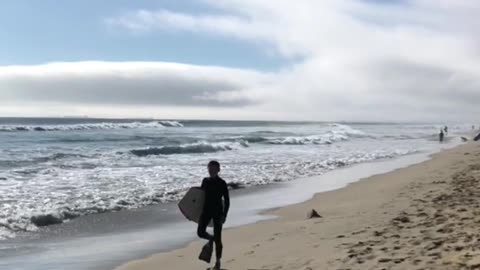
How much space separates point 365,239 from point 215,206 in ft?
6.81

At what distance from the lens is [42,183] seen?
57.5 feet

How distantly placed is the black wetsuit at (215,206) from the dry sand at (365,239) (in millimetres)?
442

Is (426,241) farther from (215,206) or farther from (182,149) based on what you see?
(182,149)

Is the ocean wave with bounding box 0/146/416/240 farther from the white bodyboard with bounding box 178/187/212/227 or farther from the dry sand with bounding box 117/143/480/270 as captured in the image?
the white bodyboard with bounding box 178/187/212/227

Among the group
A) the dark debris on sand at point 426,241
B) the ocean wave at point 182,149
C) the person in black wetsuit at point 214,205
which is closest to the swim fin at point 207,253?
the person in black wetsuit at point 214,205

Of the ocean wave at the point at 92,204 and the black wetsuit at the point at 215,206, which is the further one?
the ocean wave at the point at 92,204

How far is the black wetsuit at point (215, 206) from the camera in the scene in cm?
745

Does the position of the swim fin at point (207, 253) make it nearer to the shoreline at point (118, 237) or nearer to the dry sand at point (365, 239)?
the dry sand at point (365, 239)

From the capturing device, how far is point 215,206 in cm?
747

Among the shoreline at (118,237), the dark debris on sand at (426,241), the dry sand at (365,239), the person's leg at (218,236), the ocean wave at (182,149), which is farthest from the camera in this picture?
the ocean wave at (182,149)

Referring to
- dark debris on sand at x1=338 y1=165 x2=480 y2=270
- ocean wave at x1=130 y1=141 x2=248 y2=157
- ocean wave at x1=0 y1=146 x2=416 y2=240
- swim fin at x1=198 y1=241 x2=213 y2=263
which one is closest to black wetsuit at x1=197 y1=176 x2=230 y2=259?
swim fin at x1=198 y1=241 x2=213 y2=263

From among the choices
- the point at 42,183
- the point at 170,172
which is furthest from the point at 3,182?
the point at 170,172

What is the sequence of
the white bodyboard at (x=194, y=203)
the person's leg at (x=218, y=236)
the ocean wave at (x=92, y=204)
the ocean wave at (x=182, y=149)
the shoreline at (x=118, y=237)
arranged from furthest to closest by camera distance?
the ocean wave at (x=182, y=149), the ocean wave at (x=92, y=204), the shoreline at (x=118, y=237), the white bodyboard at (x=194, y=203), the person's leg at (x=218, y=236)

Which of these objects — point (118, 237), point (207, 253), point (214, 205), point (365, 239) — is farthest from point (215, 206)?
point (118, 237)
